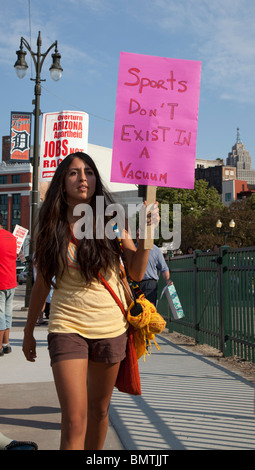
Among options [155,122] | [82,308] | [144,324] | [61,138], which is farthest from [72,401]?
[61,138]

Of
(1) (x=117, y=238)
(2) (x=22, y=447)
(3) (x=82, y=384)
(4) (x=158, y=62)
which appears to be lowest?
(2) (x=22, y=447)

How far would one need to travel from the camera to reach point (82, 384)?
2.68m

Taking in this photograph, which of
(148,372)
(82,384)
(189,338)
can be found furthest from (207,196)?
(82,384)

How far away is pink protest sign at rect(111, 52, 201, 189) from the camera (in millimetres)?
3689

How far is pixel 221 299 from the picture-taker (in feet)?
24.8

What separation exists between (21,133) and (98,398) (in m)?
16.7

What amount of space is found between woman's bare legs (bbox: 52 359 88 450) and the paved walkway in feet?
3.95

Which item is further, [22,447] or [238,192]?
[238,192]

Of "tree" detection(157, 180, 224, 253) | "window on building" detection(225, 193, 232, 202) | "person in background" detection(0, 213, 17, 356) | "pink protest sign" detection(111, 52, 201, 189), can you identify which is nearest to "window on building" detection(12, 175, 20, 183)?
"tree" detection(157, 180, 224, 253)

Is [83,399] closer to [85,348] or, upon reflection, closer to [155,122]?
[85,348]

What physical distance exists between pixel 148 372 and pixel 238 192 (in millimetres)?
113505

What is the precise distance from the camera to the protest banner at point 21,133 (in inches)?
728

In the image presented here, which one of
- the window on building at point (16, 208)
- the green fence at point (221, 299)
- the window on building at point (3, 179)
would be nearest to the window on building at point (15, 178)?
the window on building at point (3, 179)
